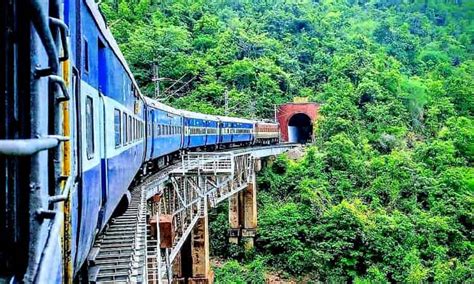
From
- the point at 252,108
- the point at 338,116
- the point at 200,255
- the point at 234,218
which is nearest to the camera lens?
the point at 200,255

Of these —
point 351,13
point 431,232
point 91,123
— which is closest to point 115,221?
point 91,123

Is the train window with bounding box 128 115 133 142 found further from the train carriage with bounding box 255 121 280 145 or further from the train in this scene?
the train carriage with bounding box 255 121 280 145

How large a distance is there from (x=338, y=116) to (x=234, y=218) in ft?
39.1

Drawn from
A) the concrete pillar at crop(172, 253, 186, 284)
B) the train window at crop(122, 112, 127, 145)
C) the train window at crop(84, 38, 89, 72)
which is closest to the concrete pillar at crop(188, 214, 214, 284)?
the concrete pillar at crop(172, 253, 186, 284)

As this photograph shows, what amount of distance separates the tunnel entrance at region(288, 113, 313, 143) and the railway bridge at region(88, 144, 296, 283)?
16349mm

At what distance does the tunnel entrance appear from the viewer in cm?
4921

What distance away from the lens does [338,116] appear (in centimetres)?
3528

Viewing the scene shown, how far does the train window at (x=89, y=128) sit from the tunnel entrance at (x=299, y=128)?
42864 mm

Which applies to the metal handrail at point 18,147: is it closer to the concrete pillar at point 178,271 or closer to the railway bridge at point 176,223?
the railway bridge at point 176,223

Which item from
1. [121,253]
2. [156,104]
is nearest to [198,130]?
[156,104]

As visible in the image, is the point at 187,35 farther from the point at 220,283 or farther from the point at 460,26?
the point at 460,26

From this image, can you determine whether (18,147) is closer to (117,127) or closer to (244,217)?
(117,127)

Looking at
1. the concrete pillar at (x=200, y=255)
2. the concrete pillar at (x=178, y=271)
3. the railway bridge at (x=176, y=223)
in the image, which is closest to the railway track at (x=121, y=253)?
the railway bridge at (x=176, y=223)

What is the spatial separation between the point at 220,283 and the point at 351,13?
58.7m
